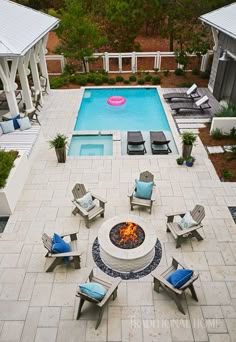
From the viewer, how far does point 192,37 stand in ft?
59.7

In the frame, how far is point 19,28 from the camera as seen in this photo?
41.0 feet

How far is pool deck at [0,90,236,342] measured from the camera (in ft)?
17.9

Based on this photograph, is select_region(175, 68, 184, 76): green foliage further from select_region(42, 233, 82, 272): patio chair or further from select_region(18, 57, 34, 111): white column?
select_region(42, 233, 82, 272): patio chair

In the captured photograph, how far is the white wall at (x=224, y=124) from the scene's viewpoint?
11851mm

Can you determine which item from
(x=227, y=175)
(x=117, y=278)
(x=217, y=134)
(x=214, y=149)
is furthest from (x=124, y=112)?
(x=117, y=278)

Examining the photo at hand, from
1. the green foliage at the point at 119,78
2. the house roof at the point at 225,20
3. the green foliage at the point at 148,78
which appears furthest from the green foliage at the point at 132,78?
the house roof at the point at 225,20

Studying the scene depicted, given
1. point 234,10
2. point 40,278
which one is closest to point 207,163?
point 40,278

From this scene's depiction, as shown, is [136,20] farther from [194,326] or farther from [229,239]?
[194,326]

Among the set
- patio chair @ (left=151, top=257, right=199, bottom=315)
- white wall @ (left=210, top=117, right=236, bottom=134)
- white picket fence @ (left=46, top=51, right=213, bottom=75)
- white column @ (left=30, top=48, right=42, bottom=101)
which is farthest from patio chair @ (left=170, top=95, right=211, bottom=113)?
patio chair @ (left=151, top=257, right=199, bottom=315)

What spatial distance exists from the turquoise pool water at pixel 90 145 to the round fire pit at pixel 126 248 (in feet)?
16.5

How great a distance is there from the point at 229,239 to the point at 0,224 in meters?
6.49

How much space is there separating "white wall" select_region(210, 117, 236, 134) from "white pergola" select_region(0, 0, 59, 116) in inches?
326

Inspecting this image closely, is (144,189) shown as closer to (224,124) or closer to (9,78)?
(224,124)

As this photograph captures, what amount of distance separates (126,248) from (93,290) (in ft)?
4.86
